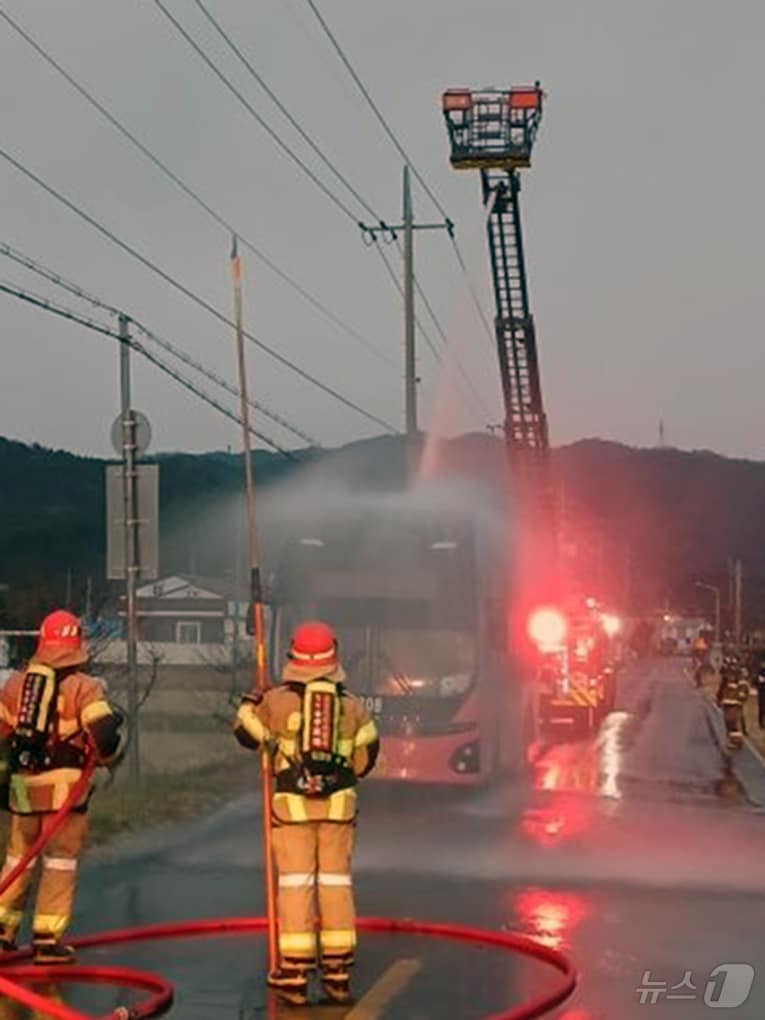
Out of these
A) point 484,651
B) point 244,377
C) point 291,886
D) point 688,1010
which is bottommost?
point 688,1010

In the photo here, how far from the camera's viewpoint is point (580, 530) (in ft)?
125

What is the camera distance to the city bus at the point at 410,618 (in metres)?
16.8

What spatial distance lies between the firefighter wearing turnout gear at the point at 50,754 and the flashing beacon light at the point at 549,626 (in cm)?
2090

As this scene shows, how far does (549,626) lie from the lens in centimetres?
2964

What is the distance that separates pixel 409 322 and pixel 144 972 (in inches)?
966

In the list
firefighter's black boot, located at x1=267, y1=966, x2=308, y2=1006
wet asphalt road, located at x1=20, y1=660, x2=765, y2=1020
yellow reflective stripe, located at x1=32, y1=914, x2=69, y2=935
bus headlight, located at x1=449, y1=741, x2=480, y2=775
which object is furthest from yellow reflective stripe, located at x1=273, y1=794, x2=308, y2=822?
bus headlight, located at x1=449, y1=741, x2=480, y2=775

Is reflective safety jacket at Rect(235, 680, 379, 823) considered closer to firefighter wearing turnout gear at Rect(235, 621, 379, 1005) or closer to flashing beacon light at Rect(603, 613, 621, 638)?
firefighter wearing turnout gear at Rect(235, 621, 379, 1005)

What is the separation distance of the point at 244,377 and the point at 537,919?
3.70 metres

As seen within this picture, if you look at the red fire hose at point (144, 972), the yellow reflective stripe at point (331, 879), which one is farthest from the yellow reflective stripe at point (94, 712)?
the yellow reflective stripe at point (331, 879)

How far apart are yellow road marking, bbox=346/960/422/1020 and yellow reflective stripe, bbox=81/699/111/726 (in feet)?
6.05

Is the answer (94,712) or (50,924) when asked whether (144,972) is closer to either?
(50,924)

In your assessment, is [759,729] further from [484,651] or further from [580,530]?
[484,651]

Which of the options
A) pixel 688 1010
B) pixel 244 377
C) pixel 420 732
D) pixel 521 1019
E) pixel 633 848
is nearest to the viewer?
pixel 521 1019

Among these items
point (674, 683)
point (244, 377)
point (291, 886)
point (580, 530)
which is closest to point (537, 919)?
point (291, 886)
